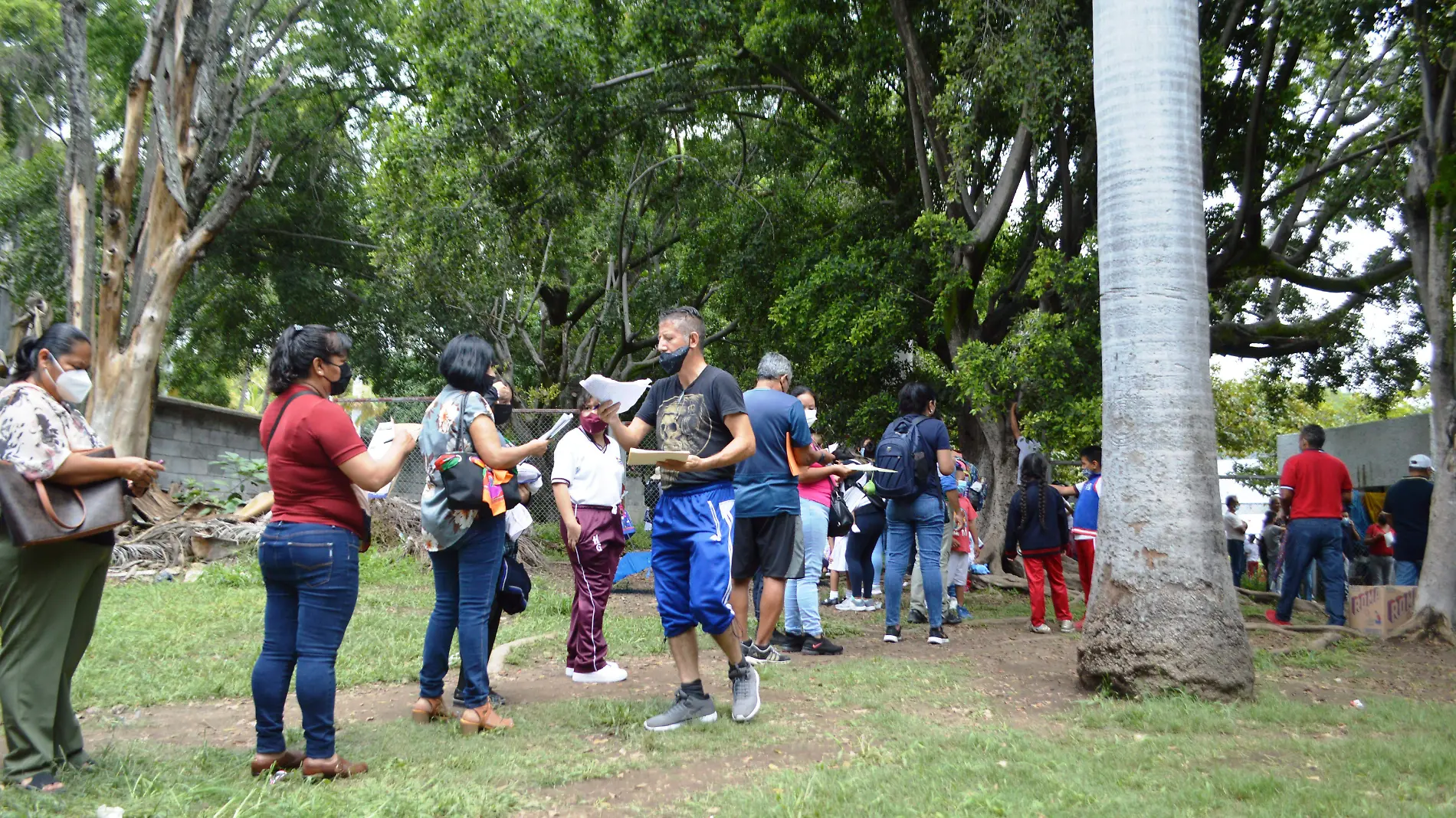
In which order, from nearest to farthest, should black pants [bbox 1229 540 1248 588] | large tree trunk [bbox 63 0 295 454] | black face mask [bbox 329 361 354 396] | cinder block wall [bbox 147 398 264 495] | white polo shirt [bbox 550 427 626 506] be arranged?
1. black face mask [bbox 329 361 354 396]
2. white polo shirt [bbox 550 427 626 506]
3. large tree trunk [bbox 63 0 295 454]
4. black pants [bbox 1229 540 1248 588]
5. cinder block wall [bbox 147 398 264 495]

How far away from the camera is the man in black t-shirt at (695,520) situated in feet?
15.5

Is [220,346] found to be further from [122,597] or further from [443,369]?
[443,369]

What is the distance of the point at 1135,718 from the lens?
4.87m

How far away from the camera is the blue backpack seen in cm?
759

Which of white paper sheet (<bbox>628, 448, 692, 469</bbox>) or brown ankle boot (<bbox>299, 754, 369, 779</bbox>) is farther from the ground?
white paper sheet (<bbox>628, 448, 692, 469</bbox>)

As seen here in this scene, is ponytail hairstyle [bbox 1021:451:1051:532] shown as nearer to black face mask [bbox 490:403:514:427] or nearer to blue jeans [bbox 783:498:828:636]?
blue jeans [bbox 783:498:828:636]

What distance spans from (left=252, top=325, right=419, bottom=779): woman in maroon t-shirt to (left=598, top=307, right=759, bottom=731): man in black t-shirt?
121 centimetres

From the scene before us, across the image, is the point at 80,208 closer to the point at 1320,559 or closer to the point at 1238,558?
the point at 1320,559

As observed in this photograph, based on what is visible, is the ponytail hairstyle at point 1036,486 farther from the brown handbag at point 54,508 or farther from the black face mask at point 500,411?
the brown handbag at point 54,508

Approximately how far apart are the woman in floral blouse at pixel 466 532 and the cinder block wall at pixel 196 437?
1280 centimetres

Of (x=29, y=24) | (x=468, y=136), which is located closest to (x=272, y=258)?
(x=29, y=24)

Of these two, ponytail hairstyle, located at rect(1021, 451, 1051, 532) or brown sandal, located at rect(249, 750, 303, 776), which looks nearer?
brown sandal, located at rect(249, 750, 303, 776)

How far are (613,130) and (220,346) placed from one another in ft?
42.4

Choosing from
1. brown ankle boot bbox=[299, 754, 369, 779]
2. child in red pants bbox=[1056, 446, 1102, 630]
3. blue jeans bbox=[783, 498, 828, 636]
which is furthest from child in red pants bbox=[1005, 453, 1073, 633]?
brown ankle boot bbox=[299, 754, 369, 779]
